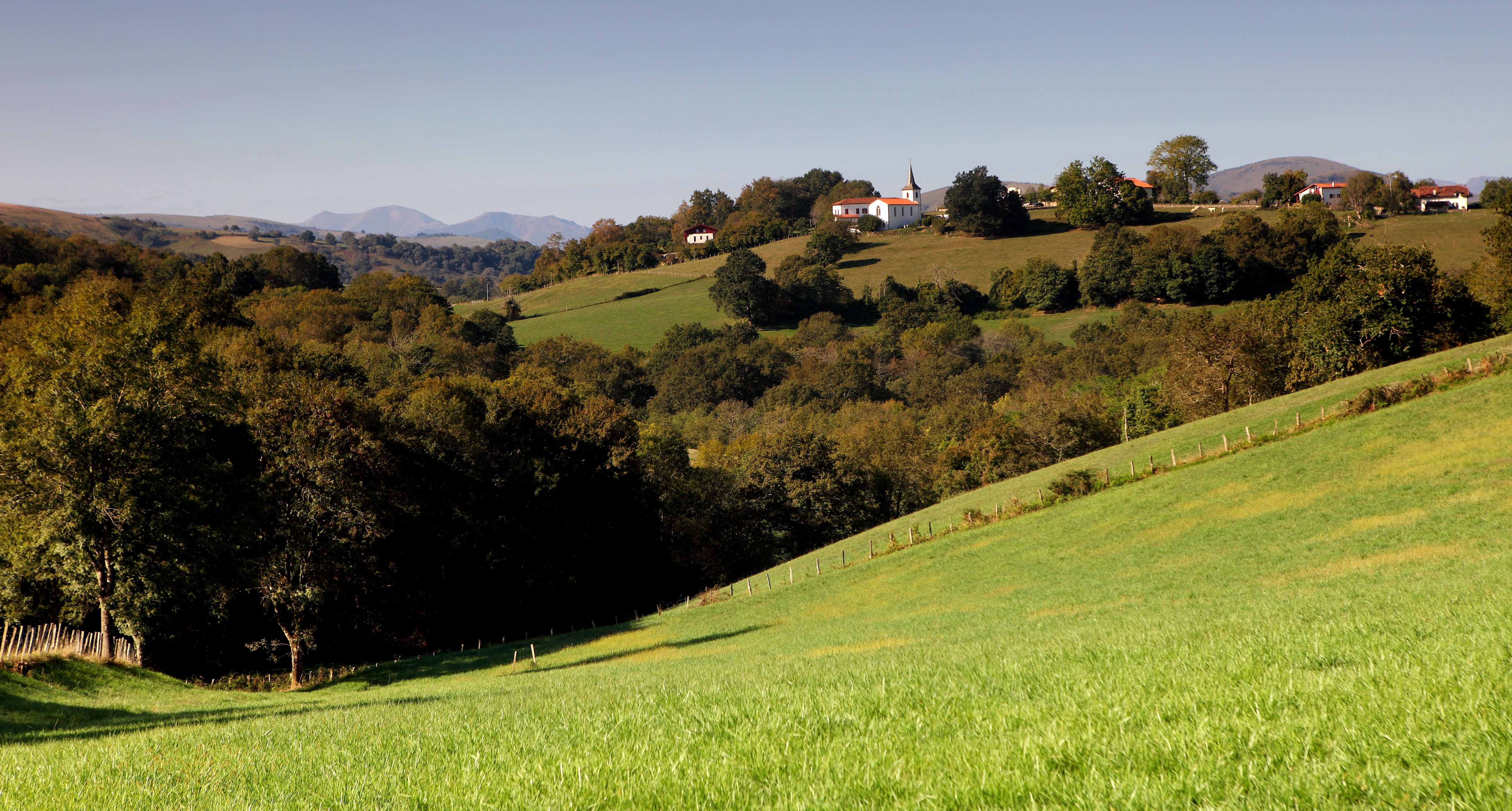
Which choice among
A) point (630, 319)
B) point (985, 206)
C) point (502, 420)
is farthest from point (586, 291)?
point (502, 420)

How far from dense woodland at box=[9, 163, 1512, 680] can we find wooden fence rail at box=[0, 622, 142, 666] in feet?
2.91

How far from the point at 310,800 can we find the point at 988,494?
174ft

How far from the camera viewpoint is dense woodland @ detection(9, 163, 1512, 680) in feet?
101

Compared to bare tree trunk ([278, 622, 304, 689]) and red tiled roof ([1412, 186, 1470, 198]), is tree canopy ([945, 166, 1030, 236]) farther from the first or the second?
bare tree trunk ([278, 622, 304, 689])

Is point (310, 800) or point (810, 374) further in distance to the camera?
point (810, 374)

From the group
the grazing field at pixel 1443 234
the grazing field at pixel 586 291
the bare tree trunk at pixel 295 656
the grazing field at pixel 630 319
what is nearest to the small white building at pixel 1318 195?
the grazing field at pixel 1443 234

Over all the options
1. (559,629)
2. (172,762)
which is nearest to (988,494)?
(559,629)

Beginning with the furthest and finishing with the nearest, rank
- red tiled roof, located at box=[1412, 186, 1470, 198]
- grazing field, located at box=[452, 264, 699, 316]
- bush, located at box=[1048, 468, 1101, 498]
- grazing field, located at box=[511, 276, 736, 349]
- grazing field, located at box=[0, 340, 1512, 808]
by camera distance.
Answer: red tiled roof, located at box=[1412, 186, 1470, 198], grazing field, located at box=[452, 264, 699, 316], grazing field, located at box=[511, 276, 736, 349], bush, located at box=[1048, 468, 1101, 498], grazing field, located at box=[0, 340, 1512, 808]

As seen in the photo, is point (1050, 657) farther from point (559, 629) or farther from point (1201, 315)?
point (1201, 315)

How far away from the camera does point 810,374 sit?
116562 millimetres

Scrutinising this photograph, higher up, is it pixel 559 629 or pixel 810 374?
pixel 810 374

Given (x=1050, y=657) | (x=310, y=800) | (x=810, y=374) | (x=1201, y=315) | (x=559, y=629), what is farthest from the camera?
(x=810, y=374)

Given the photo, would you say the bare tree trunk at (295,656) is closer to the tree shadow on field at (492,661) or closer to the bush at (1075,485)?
the tree shadow on field at (492,661)

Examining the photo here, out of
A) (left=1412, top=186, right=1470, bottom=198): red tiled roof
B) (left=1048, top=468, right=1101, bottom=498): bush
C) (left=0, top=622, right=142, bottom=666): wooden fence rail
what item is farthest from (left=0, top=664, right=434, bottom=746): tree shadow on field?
(left=1412, top=186, right=1470, bottom=198): red tiled roof
